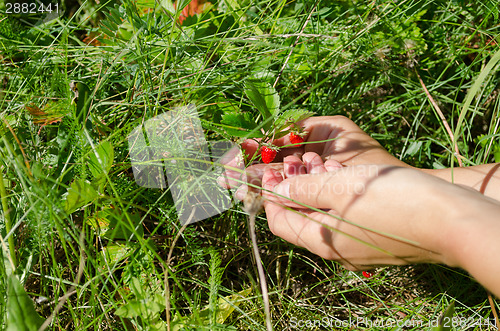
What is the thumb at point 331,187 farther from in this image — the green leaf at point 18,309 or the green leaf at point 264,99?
the green leaf at point 18,309

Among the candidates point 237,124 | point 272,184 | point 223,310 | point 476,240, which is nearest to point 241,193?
point 272,184

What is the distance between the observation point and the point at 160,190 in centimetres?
131

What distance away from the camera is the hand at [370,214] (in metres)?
1.04

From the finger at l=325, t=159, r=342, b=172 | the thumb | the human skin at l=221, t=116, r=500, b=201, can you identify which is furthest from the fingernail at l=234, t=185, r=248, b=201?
the finger at l=325, t=159, r=342, b=172

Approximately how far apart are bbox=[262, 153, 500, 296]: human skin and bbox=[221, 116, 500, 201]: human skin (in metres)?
A: 0.12

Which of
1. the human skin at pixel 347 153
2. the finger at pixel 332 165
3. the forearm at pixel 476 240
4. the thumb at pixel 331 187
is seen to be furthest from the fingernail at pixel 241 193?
the forearm at pixel 476 240

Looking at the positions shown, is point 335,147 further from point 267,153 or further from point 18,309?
point 18,309

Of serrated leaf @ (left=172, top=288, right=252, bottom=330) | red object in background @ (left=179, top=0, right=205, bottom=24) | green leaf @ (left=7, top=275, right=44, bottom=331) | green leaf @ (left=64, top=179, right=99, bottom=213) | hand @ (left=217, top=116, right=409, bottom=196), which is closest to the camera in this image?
green leaf @ (left=7, top=275, right=44, bottom=331)

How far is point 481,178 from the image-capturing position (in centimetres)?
138

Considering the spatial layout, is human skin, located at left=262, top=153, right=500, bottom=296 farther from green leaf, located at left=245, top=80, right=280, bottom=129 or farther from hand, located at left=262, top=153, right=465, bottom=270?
green leaf, located at left=245, top=80, right=280, bottom=129

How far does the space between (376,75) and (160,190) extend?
102 centimetres

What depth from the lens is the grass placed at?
1.13 m

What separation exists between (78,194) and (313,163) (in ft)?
2.27

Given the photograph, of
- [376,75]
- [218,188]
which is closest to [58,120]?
[218,188]
